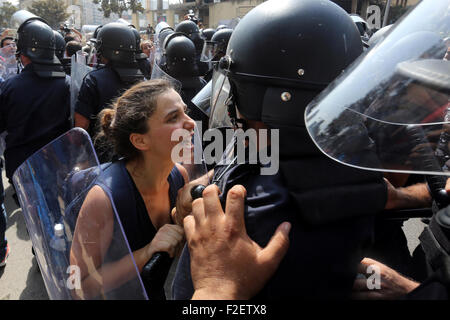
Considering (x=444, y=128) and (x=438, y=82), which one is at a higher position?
(x=438, y=82)

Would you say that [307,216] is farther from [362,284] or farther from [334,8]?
[334,8]

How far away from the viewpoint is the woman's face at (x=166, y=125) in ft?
5.65

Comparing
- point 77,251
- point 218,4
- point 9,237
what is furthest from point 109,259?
point 218,4

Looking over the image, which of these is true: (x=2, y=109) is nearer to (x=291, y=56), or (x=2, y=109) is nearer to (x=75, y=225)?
(x=75, y=225)

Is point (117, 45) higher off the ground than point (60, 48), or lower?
higher

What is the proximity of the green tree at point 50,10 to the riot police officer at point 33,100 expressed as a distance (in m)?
40.6

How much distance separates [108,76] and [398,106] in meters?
2.87

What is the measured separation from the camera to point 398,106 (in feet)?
2.59

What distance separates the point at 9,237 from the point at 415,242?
435 centimetres

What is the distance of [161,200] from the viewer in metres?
1.74

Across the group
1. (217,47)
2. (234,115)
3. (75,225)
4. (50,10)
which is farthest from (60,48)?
(50,10)

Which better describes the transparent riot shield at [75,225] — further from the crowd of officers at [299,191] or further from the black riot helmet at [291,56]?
the black riot helmet at [291,56]

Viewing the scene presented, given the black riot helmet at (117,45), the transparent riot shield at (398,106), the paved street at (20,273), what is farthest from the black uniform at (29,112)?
the transparent riot shield at (398,106)

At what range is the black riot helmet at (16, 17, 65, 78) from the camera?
3.15 m
